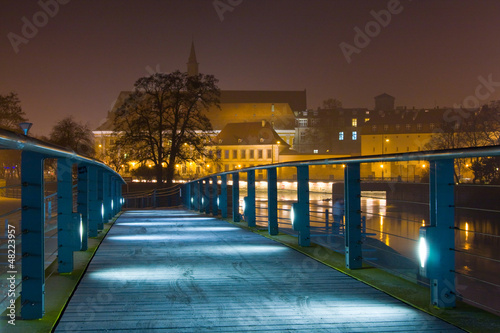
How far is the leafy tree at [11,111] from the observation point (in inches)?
2110

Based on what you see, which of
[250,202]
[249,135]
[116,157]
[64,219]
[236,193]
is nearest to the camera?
[64,219]

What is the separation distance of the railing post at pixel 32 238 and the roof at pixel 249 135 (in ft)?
356

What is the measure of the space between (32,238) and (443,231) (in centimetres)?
258

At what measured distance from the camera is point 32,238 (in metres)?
3.53

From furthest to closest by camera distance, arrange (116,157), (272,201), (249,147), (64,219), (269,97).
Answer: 1. (269,97)
2. (249,147)
3. (116,157)
4. (272,201)
5. (64,219)

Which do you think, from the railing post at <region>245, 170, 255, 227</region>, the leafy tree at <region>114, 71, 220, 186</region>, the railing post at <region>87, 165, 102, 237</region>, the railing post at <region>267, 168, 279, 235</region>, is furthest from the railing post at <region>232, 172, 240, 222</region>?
the leafy tree at <region>114, 71, 220, 186</region>

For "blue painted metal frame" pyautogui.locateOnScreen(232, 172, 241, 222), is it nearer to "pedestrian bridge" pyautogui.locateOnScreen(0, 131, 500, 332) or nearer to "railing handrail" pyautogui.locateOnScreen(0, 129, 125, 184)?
"pedestrian bridge" pyautogui.locateOnScreen(0, 131, 500, 332)

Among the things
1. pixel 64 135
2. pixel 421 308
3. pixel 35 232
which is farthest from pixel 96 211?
pixel 64 135

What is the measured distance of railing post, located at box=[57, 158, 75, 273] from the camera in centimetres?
500

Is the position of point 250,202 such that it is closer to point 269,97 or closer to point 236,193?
point 236,193

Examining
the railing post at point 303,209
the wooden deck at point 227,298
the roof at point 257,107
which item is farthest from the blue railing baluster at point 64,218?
the roof at point 257,107

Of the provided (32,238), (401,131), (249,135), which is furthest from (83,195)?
(401,131)

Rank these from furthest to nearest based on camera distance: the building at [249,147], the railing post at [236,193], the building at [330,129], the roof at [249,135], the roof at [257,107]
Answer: the building at [330,129], the roof at [257,107], the roof at [249,135], the building at [249,147], the railing post at [236,193]

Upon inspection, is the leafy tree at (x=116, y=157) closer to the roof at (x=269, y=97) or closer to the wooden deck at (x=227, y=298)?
the wooden deck at (x=227, y=298)
